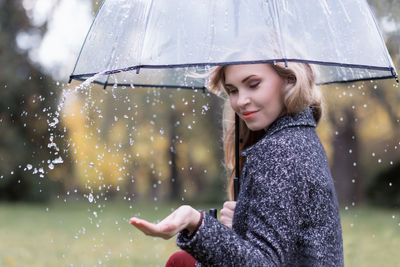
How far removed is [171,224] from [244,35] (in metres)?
0.92

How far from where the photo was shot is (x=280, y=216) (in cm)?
211

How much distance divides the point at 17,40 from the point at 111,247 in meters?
9.90

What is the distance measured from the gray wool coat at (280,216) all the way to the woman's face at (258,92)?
0.10 m

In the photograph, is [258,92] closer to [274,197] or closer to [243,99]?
[243,99]

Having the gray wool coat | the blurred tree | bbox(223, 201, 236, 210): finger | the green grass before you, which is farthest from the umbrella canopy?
the blurred tree

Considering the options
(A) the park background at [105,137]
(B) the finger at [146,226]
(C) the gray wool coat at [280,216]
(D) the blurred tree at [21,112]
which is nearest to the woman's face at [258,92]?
(C) the gray wool coat at [280,216]

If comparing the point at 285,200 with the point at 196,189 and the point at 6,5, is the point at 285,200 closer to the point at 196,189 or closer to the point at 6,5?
the point at 6,5

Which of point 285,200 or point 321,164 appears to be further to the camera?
point 321,164

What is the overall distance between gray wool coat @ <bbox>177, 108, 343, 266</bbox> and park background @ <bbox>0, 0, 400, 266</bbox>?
6170mm

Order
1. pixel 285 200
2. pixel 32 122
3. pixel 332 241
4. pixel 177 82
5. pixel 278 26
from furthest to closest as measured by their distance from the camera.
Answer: pixel 32 122 → pixel 177 82 → pixel 278 26 → pixel 332 241 → pixel 285 200

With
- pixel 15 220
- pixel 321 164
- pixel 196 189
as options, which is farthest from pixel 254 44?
pixel 196 189

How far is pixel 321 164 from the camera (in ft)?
7.57

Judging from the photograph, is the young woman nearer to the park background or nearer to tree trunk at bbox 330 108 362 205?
the park background

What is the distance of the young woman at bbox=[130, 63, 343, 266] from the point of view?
6.57ft
